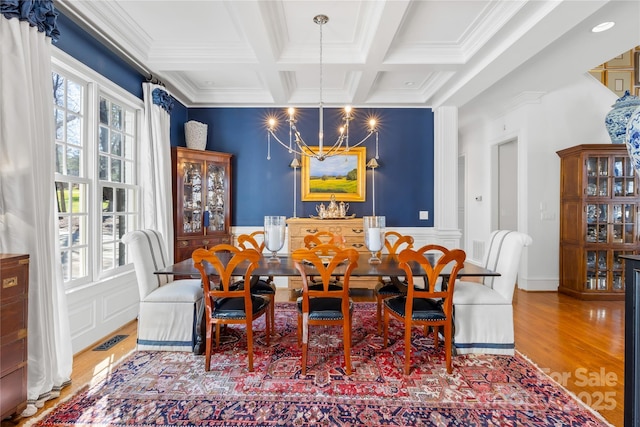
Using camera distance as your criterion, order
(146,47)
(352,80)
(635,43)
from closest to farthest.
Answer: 1. (635,43)
2. (146,47)
3. (352,80)

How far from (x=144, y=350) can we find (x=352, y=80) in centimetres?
382

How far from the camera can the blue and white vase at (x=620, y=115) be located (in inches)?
153

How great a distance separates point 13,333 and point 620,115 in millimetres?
6347

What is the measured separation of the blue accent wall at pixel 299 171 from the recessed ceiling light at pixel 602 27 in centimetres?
217

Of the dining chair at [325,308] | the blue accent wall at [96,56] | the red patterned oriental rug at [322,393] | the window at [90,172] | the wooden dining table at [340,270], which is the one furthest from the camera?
the window at [90,172]

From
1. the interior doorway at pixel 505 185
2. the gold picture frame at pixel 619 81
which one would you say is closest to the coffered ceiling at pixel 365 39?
the gold picture frame at pixel 619 81

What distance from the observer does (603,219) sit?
4148 millimetres

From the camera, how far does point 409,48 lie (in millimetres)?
3260

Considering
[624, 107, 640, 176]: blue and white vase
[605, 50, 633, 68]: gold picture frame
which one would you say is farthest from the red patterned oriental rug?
[605, 50, 633, 68]: gold picture frame

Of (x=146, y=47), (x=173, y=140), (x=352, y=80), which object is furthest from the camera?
(x=173, y=140)

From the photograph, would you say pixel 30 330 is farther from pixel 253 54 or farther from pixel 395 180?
pixel 395 180

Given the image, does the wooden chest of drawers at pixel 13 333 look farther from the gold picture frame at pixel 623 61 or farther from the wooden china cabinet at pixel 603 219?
the gold picture frame at pixel 623 61

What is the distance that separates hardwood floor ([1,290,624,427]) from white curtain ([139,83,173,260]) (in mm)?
1198

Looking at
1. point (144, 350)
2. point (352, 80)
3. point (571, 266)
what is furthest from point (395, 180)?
point (144, 350)
